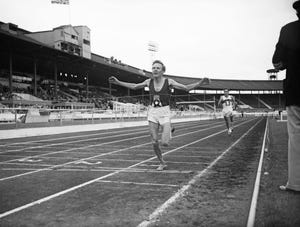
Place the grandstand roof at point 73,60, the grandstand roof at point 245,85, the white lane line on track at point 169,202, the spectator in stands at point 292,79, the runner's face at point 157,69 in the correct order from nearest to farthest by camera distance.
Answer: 1. the white lane line on track at point 169,202
2. the spectator in stands at point 292,79
3. the runner's face at point 157,69
4. the grandstand roof at point 73,60
5. the grandstand roof at point 245,85

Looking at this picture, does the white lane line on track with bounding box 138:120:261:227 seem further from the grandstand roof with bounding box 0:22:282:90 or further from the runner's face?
the grandstand roof with bounding box 0:22:282:90

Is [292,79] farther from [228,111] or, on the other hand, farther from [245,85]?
[245,85]

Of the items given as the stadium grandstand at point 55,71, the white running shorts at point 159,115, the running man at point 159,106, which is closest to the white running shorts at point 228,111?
the running man at point 159,106

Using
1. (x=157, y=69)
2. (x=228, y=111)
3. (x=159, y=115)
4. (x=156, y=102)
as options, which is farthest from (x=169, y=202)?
(x=228, y=111)

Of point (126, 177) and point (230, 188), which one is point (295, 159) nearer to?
point (230, 188)

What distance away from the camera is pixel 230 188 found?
4500 millimetres

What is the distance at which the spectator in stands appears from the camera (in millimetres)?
3812

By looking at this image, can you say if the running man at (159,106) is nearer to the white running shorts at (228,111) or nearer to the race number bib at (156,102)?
the race number bib at (156,102)

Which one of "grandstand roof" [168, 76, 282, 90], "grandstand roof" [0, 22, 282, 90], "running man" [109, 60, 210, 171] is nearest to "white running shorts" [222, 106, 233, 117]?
"running man" [109, 60, 210, 171]

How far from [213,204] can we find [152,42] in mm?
59763

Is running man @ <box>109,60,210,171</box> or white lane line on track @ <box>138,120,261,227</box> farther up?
running man @ <box>109,60,210,171</box>

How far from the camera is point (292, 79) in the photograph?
391 cm

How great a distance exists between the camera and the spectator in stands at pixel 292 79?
3812 millimetres

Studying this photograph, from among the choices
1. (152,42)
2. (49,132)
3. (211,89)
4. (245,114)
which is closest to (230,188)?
(49,132)
